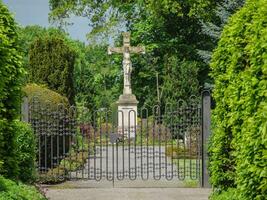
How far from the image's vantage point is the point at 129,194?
43.5 ft

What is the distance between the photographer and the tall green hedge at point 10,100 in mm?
8312

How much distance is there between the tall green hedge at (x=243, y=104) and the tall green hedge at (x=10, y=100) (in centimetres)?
262

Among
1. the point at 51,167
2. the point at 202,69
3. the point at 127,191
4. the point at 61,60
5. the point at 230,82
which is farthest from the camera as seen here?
the point at 202,69

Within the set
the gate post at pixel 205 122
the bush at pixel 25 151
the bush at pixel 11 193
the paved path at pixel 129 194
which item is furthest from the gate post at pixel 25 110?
the bush at pixel 11 193

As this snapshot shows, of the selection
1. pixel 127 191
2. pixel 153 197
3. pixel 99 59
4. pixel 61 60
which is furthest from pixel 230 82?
pixel 99 59

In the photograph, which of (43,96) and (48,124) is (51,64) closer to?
(43,96)

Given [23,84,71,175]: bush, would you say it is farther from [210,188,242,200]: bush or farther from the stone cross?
the stone cross

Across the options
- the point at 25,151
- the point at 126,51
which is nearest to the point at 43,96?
the point at 25,151

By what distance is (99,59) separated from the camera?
5728 cm

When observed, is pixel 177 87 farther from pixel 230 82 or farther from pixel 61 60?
pixel 230 82

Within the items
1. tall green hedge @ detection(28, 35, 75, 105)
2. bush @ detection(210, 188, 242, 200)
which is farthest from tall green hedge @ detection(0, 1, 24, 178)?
tall green hedge @ detection(28, 35, 75, 105)

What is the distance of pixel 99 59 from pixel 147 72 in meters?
19.3

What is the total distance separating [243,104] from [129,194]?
7066mm

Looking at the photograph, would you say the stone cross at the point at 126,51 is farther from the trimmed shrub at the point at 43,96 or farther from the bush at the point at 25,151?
the bush at the point at 25,151
